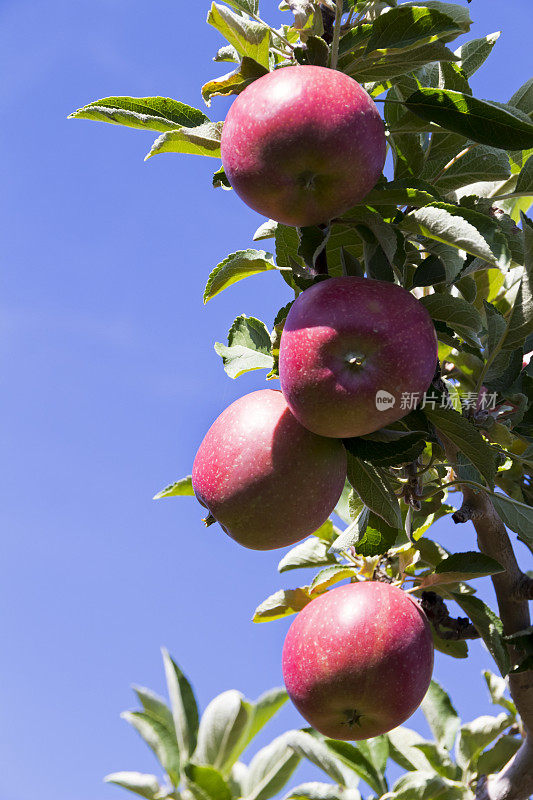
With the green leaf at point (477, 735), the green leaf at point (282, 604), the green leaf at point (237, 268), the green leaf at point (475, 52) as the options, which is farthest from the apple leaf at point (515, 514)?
the green leaf at point (475, 52)

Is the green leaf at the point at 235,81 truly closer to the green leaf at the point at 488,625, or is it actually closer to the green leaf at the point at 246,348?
the green leaf at the point at 246,348

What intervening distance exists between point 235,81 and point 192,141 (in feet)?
0.50

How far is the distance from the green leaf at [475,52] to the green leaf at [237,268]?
74 cm

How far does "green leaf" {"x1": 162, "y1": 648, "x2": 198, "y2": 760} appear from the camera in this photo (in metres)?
2.37

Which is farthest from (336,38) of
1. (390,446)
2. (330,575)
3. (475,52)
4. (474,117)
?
(330,575)

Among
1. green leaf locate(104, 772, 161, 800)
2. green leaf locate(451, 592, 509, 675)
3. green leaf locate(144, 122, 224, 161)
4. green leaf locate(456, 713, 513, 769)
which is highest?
green leaf locate(144, 122, 224, 161)

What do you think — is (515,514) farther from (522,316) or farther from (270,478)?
(270,478)

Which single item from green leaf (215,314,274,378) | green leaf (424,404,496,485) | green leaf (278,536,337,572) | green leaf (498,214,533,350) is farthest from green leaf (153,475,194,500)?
green leaf (498,214,533,350)

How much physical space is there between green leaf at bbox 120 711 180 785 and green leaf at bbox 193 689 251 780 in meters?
0.09

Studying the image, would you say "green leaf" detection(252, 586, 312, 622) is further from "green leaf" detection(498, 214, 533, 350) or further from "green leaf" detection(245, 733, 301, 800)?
"green leaf" detection(498, 214, 533, 350)

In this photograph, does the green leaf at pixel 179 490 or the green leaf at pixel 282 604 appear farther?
the green leaf at pixel 282 604

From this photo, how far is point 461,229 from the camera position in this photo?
56.2 inches

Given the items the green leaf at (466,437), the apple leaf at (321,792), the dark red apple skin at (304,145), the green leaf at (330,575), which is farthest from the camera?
the apple leaf at (321,792)

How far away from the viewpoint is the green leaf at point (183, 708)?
2367 millimetres
